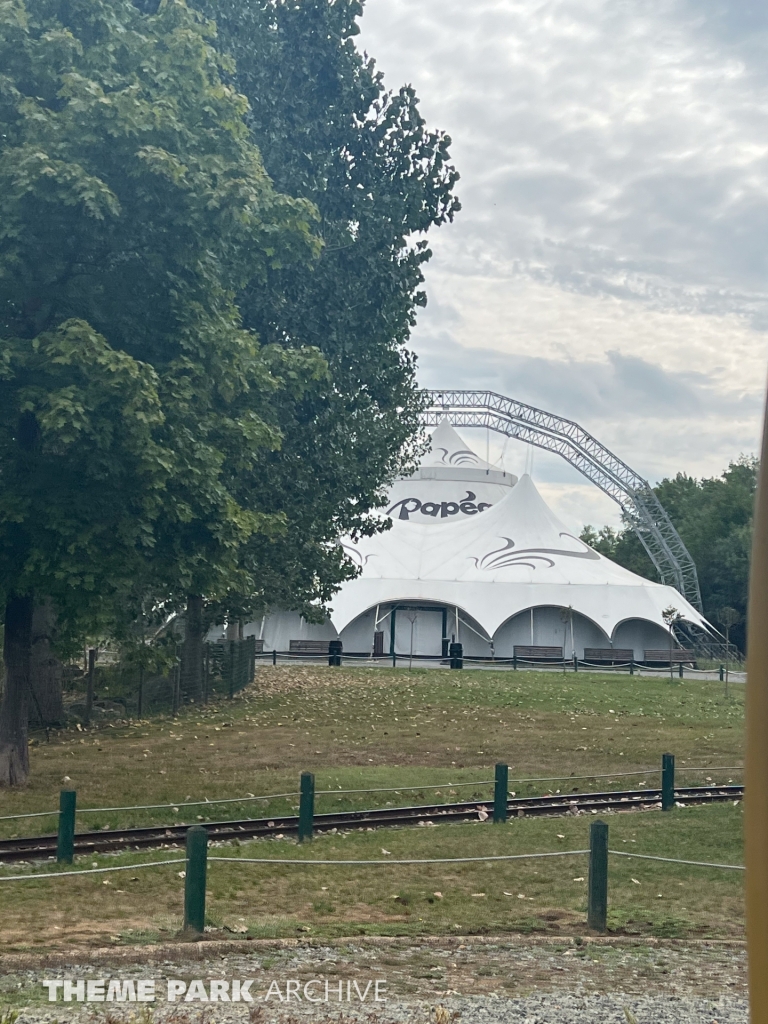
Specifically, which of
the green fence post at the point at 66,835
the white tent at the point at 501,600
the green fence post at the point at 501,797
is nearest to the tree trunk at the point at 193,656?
the green fence post at the point at 501,797

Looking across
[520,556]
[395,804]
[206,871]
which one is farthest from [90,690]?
[520,556]

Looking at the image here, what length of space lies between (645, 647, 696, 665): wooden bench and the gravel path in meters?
40.5

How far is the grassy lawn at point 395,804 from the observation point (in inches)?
365

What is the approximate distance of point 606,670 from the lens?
1762 inches

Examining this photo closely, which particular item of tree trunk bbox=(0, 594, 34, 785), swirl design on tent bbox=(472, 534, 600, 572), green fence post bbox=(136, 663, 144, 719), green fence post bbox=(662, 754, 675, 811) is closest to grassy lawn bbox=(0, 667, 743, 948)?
green fence post bbox=(662, 754, 675, 811)

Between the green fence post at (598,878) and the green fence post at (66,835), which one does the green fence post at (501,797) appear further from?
the green fence post at (66,835)

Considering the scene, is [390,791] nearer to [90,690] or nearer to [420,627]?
[90,690]

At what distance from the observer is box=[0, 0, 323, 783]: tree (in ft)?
41.4

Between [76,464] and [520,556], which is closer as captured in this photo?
[76,464]

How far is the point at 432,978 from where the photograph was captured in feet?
23.7

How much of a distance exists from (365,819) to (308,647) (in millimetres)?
34186

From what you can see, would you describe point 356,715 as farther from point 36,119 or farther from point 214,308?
point 36,119

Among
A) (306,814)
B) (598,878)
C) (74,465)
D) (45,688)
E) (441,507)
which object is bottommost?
(306,814)

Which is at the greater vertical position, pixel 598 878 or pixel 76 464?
pixel 76 464
